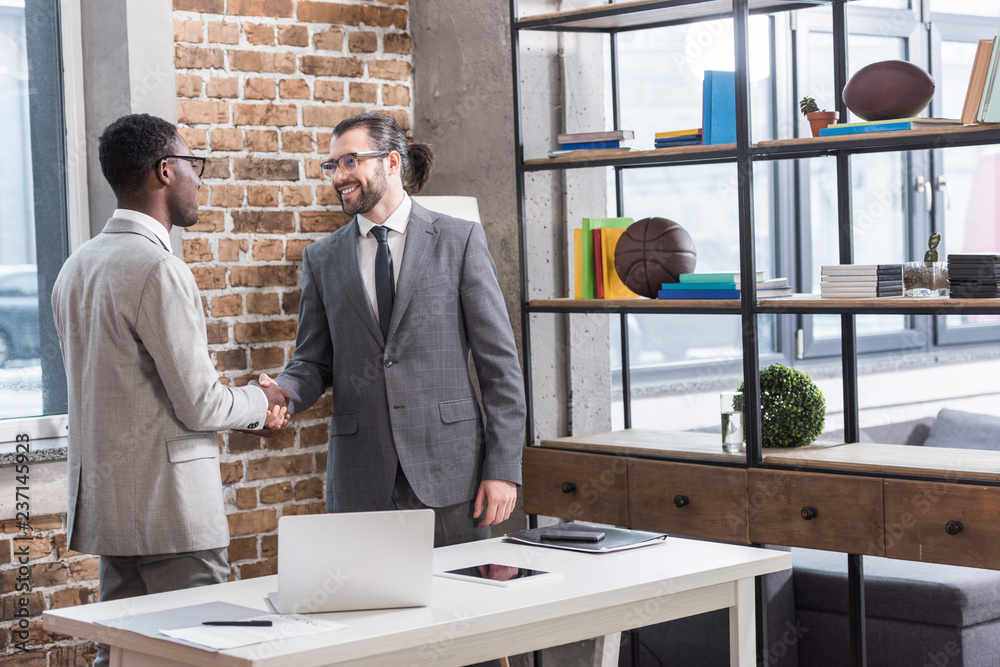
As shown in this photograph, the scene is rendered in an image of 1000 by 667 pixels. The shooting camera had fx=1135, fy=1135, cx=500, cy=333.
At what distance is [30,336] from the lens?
11.7ft

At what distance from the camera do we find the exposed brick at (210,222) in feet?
12.0

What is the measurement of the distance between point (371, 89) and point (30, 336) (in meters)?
1.43

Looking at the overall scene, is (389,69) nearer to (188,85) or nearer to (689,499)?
(188,85)

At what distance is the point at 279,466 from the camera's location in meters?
3.84

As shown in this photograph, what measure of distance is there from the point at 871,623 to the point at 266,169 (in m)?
2.51

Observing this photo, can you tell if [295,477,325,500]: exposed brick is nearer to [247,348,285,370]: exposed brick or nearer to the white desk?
[247,348,285,370]: exposed brick

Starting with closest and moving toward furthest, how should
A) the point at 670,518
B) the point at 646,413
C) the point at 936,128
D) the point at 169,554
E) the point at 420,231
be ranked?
the point at 169,554, the point at 936,128, the point at 420,231, the point at 670,518, the point at 646,413

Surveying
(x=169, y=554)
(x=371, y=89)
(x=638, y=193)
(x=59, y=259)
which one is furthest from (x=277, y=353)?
(x=638, y=193)

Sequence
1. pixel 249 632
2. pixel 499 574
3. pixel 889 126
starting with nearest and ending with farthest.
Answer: pixel 249 632
pixel 499 574
pixel 889 126

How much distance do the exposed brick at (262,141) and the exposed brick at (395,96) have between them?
18.4 inches

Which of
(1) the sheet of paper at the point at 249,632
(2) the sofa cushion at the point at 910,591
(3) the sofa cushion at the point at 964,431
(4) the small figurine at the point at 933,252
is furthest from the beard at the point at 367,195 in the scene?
(3) the sofa cushion at the point at 964,431

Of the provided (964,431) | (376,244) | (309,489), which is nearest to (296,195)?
(376,244)

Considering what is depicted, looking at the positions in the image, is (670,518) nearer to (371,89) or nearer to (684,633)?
(684,633)

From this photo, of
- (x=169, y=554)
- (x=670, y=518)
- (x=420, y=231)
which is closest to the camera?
(x=169, y=554)
